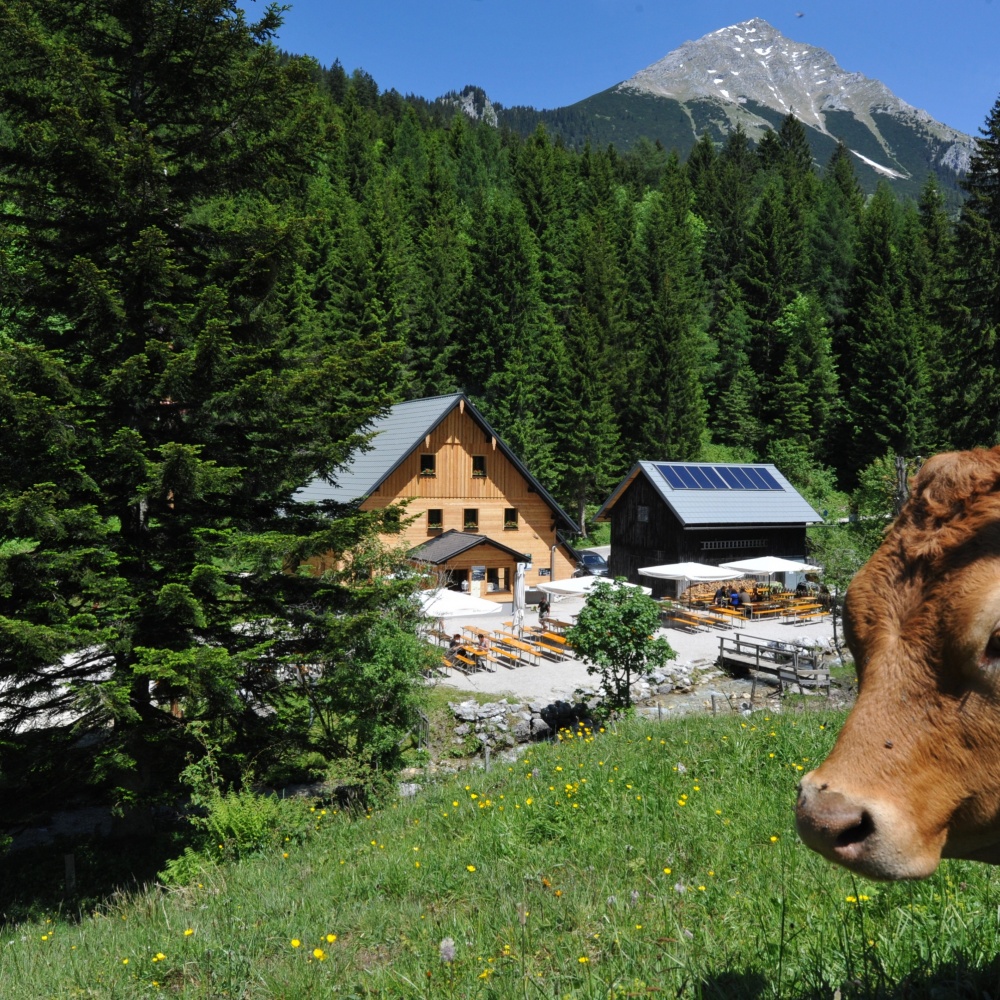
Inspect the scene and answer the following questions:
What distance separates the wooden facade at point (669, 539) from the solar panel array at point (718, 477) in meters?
1.41

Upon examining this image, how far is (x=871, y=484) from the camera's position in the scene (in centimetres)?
3753

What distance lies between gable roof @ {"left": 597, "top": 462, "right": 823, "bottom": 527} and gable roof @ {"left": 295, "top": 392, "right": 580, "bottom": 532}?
490 cm

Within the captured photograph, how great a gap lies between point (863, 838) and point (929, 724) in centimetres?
31

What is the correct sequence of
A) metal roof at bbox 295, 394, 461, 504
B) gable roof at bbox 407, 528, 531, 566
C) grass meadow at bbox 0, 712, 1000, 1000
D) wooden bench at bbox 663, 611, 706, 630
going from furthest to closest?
metal roof at bbox 295, 394, 461, 504
gable roof at bbox 407, 528, 531, 566
wooden bench at bbox 663, 611, 706, 630
grass meadow at bbox 0, 712, 1000, 1000

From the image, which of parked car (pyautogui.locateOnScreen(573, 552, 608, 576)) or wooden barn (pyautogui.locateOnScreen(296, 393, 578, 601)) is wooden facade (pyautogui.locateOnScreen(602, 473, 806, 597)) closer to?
parked car (pyautogui.locateOnScreen(573, 552, 608, 576))

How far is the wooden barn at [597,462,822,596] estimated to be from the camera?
123ft

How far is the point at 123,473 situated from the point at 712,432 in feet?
199

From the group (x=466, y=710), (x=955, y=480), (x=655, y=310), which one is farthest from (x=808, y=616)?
(x=655, y=310)

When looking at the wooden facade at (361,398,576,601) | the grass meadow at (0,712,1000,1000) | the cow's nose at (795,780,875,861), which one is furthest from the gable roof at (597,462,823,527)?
the cow's nose at (795,780,875,861)

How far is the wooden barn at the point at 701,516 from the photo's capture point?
37.5m

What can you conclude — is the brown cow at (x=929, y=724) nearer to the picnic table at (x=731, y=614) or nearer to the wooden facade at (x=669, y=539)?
the picnic table at (x=731, y=614)

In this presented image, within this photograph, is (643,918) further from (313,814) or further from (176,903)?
(313,814)

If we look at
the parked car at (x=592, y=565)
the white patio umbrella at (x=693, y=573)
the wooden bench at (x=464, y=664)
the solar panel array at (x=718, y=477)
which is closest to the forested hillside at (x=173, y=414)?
the wooden bench at (x=464, y=664)

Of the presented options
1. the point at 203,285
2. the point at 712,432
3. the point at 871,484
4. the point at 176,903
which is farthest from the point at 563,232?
the point at 176,903
